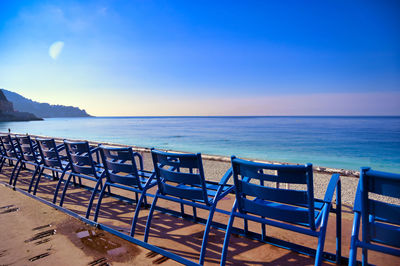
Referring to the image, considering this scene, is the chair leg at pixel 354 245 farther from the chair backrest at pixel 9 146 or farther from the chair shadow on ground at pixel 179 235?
the chair backrest at pixel 9 146

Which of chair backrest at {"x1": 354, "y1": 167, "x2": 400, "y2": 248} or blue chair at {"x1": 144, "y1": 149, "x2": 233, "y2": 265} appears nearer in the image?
chair backrest at {"x1": 354, "y1": 167, "x2": 400, "y2": 248}

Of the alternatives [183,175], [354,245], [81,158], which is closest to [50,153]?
[81,158]

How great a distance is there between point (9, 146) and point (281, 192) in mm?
5610

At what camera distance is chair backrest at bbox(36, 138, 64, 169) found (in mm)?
3760

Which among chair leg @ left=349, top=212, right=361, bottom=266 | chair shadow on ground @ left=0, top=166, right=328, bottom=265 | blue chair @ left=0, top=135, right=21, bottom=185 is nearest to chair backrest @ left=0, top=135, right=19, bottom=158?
blue chair @ left=0, top=135, right=21, bottom=185

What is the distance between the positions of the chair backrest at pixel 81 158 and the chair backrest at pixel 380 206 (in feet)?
9.58

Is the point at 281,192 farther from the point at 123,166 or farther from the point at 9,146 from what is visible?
the point at 9,146

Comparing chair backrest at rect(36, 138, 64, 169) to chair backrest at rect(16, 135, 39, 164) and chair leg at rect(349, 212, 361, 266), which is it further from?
chair leg at rect(349, 212, 361, 266)

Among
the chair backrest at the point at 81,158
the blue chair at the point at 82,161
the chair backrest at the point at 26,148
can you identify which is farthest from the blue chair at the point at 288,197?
the chair backrest at the point at 26,148

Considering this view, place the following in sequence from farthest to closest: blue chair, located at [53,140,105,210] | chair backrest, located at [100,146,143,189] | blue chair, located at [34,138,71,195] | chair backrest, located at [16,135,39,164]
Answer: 1. chair backrest, located at [16,135,39,164]
2. blue chair, located at [34,138,71,195]
3. blue chair, located at [53,140,105,210]
4. chair backrest, located at [100,146,143,189]

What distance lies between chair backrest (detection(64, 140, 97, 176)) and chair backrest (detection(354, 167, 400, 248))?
2921 mm

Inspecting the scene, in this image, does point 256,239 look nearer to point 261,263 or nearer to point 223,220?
point 261,263

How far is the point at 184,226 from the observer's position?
2904mm

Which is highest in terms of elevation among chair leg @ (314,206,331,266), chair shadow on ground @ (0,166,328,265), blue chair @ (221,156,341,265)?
blue chair @ (221,156,341,265)
